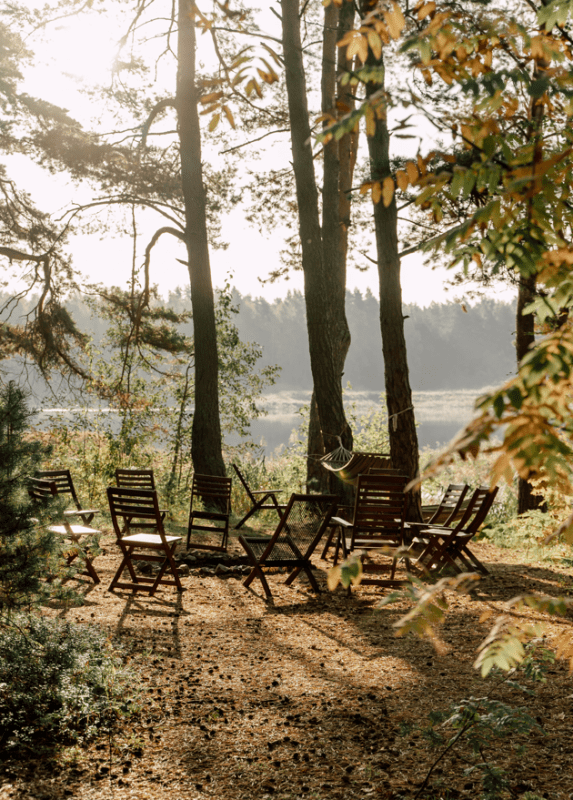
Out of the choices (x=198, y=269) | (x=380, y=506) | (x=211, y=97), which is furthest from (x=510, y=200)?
(x=198, y=269)

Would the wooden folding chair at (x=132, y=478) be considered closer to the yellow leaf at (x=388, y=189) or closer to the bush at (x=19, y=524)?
the bush at (x=19, y=524)

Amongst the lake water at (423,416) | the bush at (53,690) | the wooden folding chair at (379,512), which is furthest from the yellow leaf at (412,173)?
the lake water at (423,416)

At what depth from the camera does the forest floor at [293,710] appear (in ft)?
7.57

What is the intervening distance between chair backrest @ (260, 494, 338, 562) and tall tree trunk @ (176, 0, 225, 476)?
1956 mm

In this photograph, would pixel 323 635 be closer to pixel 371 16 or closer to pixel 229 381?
pixel 371 16

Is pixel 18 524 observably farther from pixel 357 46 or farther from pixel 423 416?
pixel 423 416

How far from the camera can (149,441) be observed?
494 inches

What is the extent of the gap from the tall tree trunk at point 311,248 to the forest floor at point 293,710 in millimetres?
4282

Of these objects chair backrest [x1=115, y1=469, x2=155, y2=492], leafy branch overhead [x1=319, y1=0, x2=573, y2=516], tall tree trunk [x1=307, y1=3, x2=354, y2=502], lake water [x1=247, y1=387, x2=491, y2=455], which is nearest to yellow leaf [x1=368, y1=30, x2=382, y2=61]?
leafy branch overhead [x1=319, y1=0, x2=573, y2=516]

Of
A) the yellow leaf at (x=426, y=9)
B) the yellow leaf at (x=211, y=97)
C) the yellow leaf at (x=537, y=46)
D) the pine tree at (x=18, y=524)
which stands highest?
the yellow leaf at (x=426, y=9)

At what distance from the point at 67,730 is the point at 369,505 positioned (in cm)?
336

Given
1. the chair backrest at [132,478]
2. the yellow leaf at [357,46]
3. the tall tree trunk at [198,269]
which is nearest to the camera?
the yellow leaf at [357,46]

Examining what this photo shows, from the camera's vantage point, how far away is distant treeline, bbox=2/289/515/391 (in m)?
80.6

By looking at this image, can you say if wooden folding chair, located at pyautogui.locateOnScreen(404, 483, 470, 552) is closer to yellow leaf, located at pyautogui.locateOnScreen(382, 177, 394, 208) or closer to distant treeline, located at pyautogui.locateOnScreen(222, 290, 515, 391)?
yellow leaf, located at pyautogui.locateOnScreen(382, 177, 394, 208)
